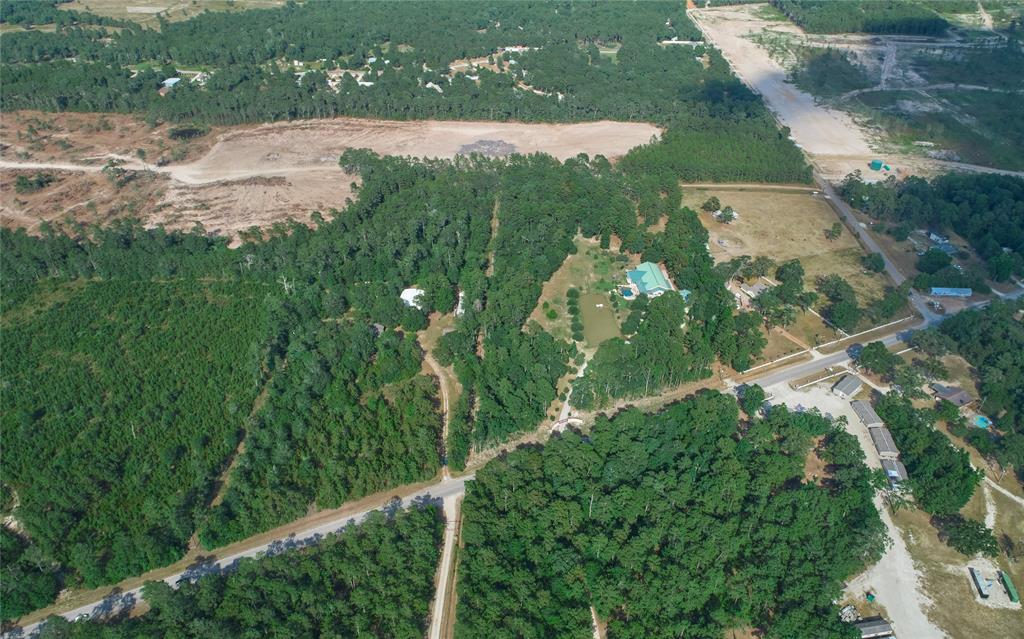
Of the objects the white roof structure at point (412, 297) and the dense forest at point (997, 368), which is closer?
the dense forest at point (997, 368)

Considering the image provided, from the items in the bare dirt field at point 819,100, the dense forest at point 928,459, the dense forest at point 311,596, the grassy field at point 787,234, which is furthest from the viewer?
the bare dirt field at point 819,100

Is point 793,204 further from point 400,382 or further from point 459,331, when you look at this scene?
point 400,382

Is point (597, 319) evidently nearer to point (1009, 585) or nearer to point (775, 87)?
point (1009, 585)

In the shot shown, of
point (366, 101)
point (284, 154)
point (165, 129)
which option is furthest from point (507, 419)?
point (165, 129)

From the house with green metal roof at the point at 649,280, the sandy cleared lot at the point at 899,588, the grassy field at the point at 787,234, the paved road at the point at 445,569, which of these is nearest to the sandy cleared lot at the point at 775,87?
the grassy field at the point at 787,234

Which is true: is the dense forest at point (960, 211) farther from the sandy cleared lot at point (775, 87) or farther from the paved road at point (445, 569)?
the paved road at point (445, 569)

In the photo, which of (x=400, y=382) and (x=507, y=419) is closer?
(x=507, y=419)

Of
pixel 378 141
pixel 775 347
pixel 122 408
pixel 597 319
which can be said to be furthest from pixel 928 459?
pixel 378 141
